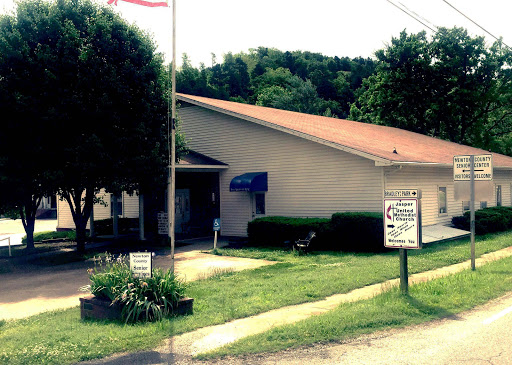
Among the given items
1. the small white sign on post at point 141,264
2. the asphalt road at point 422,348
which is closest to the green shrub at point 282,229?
the small white sign on post at point 141,264

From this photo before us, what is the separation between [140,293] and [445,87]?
4121 centimetres

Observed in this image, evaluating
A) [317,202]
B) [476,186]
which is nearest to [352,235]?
[317,202]

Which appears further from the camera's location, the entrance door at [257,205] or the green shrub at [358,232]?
the entrance door at [257,205]

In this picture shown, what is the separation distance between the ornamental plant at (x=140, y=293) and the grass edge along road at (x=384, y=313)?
200 cm

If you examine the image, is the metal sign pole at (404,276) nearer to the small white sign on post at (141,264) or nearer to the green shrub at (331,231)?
the small white sign on post at (141,264)

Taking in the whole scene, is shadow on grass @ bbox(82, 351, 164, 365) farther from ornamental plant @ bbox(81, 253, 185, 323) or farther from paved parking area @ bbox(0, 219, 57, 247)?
paved parking area @ bbox(0, 219, 57, 247)

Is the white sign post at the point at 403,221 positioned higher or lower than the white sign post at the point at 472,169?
lower

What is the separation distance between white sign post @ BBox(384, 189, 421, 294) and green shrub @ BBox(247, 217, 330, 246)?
7849 mm

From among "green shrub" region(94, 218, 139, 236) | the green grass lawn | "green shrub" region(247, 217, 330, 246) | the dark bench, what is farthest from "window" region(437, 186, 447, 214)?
"green shrub" region(94, 218, 139, 236)

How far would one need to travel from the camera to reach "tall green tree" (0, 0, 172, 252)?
16172 mm

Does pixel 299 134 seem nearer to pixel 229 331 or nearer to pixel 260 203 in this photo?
pixel 260 203

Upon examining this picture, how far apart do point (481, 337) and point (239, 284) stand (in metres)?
5.73

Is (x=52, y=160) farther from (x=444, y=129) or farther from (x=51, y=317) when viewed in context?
(x=444, y=129)

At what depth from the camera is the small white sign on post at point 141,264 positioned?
8727 millimetres
